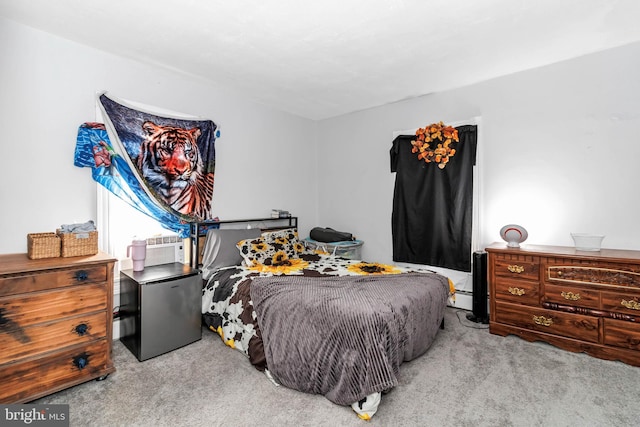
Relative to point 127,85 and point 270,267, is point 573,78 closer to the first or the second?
point 270,267

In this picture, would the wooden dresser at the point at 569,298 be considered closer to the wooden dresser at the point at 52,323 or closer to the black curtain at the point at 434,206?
the black curtain at the point at 434,206

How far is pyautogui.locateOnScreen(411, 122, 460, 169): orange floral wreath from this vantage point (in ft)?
11.7

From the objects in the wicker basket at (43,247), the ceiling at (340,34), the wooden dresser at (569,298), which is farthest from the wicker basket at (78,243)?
the wooden dresser at (569,298)

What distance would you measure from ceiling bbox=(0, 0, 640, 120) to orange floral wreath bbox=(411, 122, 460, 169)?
535 millimetres

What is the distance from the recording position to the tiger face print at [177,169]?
297cm

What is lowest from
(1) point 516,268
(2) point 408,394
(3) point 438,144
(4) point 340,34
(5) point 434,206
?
(2) point 408,394

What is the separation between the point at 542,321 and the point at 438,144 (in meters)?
2.08

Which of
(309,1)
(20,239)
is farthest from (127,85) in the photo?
(309,1)

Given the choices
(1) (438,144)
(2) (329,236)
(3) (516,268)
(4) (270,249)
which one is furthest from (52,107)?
(3) (516,268)

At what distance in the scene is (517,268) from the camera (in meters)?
A: 2.85

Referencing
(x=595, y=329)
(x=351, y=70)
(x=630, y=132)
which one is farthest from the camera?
(x=351, y=70)

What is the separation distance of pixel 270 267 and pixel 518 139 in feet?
9.52

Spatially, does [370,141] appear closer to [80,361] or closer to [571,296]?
[571,296]

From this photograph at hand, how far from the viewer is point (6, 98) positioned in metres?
2.29
